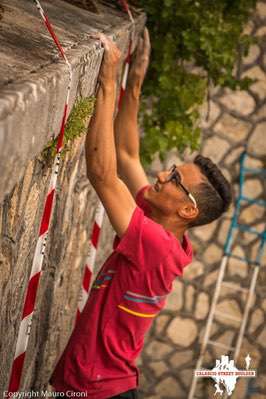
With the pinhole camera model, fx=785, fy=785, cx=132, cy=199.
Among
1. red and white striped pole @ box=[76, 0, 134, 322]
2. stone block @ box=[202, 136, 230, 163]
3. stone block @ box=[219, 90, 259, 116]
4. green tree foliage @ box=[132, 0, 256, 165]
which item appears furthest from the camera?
stone block @ box=[202, 136, 230, 163]

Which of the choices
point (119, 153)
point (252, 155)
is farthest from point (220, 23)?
point (119, 153)

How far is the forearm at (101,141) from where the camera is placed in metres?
2.82

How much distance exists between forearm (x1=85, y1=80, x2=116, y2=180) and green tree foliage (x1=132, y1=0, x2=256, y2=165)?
2.75 meters

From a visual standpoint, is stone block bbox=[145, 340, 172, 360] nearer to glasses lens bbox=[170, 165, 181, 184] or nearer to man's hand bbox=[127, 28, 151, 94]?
man's hand bbox=[127, 28, 151, 94]

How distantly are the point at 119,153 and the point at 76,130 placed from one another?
1.39 metres

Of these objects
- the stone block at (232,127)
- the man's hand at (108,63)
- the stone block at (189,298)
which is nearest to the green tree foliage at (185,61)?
the stone block at (232,127)

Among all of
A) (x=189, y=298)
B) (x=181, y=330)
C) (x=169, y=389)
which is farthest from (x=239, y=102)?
(x=169, y=389)

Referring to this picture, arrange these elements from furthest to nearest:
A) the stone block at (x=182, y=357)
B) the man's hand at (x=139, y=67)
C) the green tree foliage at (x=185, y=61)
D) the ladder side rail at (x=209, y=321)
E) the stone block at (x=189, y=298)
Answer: the stone block at (x=182, y=357) < the stone block at (x=189, y=298) < the ladder side rail at (x=209, y=321) < the green tree foliage at (x=185, y=61) < the man's hand at (x=139, y=67)

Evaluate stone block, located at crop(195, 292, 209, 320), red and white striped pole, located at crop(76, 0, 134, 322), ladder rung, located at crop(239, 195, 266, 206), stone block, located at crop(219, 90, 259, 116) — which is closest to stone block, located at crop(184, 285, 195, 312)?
stone block, located at crop(195, 292, 209, 320)

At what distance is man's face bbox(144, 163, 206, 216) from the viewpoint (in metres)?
3.29

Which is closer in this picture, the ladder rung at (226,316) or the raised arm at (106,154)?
the raised arm at (106,154)

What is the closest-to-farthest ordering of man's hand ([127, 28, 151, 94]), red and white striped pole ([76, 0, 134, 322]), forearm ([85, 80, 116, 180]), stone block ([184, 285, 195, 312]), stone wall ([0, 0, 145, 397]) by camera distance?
stone wall ([0, 0, 145, 397]) → forearm ([85, 80, 116, 180]) → man's hand ([127, 28, 151, 94]) → red and white striped pole ([76, 0, 134, 322]) → stone block ([184, 285, 195, 312])

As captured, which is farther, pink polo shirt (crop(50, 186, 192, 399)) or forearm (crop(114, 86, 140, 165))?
forearm (crop(114, 86, 140, 165))

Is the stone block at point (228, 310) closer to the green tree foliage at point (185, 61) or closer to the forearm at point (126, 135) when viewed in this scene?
the green tree foliage at point (185, 61)
